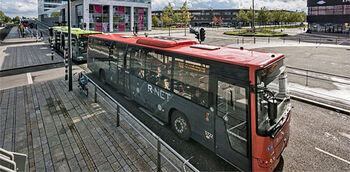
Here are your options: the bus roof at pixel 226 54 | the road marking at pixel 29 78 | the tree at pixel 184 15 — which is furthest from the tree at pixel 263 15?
the road marking at pixel 29 78

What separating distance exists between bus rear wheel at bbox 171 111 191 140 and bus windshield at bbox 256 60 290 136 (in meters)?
2.51

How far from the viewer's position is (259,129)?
460 cm

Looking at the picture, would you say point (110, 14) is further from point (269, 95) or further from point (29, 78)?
point (269, 95)

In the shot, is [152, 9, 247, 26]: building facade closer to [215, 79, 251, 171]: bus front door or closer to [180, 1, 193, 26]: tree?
[180, 1, 193, 26]: tree

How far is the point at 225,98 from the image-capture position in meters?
5.18

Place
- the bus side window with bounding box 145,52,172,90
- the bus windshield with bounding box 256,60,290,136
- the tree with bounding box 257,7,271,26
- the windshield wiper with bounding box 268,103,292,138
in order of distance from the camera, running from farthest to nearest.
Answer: the tree with bounding box 257,7,271,26 → the bus side window with bounding box 145,52,172,90 → the windshield wiper with bounding box 268,103,292,138 → the bus windshield with bounding box 256,60,290,136

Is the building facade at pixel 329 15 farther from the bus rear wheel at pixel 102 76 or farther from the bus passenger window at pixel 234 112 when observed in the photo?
the bus passenger window at pixel 234 112

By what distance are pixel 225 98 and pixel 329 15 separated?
73834 mm

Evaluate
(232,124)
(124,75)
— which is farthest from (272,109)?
(124,75)

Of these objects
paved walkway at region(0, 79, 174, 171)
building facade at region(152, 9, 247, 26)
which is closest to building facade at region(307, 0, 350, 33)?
building facade at region(152, 9, 247, 26)

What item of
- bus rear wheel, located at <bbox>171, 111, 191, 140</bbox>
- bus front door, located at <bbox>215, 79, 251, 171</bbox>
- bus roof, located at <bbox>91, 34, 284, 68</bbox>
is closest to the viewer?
bus front door, located at <bbox>215, 79, 251, 171</bbox>

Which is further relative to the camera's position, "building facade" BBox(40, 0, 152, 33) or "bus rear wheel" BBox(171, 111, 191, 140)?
"building facade" BBox(40, 0, 152, 33)

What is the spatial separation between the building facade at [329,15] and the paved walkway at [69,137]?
69.0 meters

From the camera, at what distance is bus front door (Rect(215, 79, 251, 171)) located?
4.82 m
